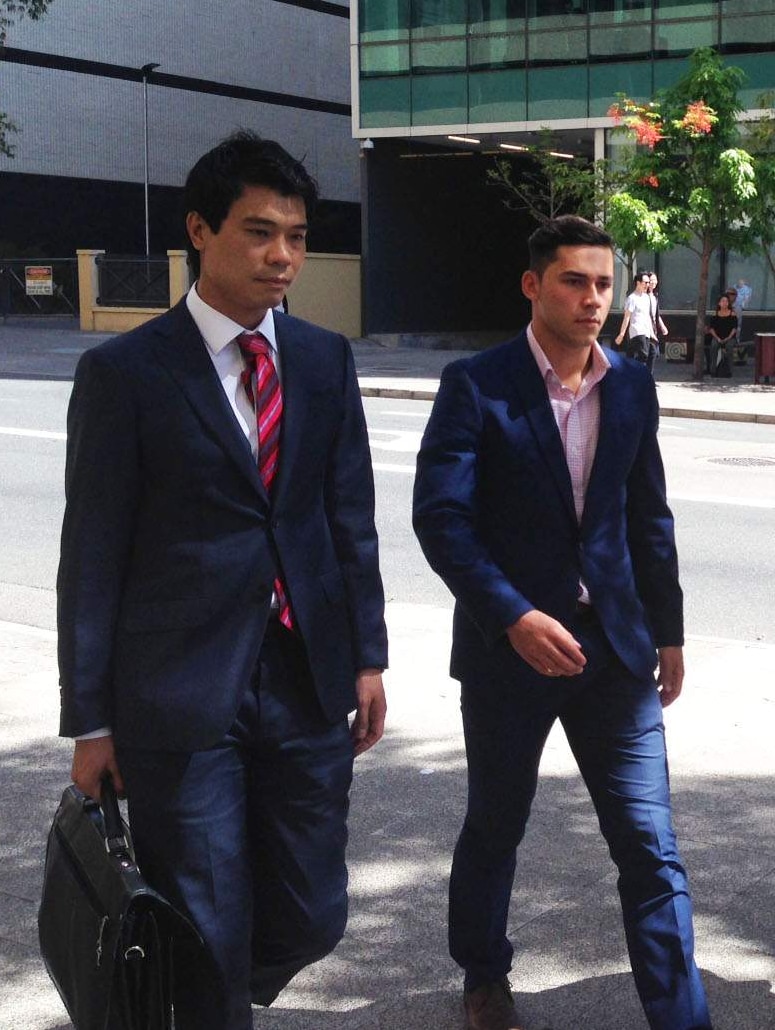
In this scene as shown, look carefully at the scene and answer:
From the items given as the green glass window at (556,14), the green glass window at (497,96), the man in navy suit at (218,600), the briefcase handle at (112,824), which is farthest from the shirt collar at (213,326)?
the green glass window at (497,96)

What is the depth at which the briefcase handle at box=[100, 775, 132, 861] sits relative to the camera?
286 cm

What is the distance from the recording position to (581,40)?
114ft

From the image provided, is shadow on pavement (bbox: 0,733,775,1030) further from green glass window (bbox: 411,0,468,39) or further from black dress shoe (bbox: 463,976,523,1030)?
green glass window (bbox: 411,0,468,39)

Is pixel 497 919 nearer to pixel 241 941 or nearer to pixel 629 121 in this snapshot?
pixel 241 941

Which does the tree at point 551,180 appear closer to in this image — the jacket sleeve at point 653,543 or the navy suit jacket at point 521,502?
the jacket sleeve at point 653,543

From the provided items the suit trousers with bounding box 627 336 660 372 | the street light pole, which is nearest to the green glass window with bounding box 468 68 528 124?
the street light pole

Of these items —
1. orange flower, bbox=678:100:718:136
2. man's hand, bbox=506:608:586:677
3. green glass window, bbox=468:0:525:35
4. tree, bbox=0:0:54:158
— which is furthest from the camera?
tree, bbox=0:0:54:158

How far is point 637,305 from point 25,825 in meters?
20.0

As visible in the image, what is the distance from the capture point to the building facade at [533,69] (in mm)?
33094

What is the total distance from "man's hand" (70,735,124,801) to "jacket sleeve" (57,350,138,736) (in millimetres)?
42

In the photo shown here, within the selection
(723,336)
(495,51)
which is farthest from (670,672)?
(495,51)

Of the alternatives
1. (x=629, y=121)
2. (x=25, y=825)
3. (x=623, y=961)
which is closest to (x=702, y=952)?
(x=623, y=961)

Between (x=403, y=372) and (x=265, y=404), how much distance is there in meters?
26.9

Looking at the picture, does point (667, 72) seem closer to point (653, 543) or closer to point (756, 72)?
point (756, 72)
